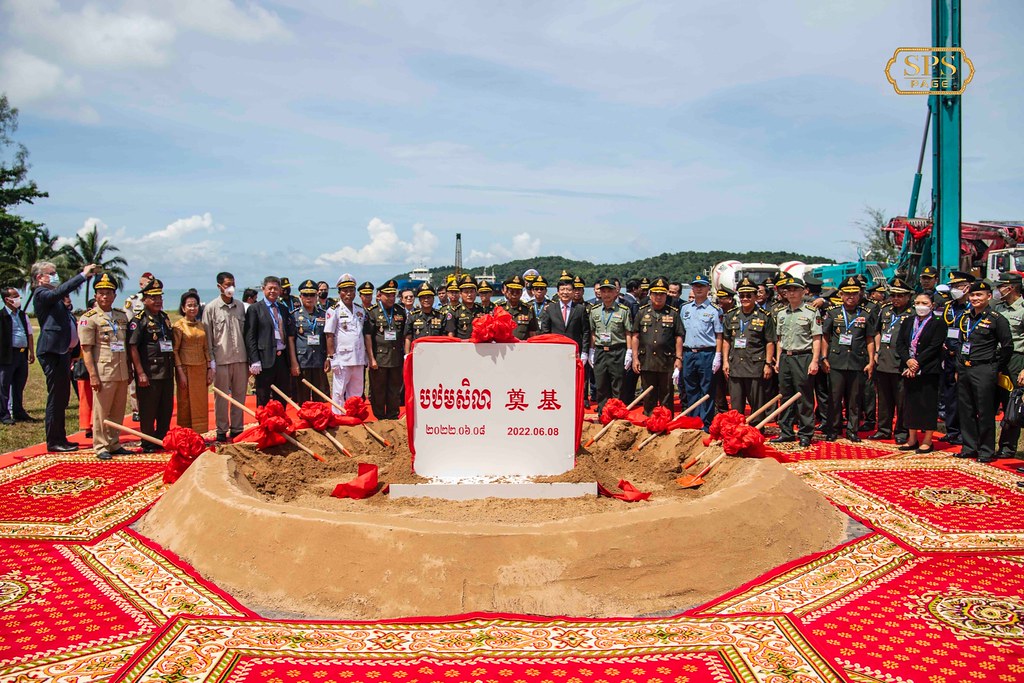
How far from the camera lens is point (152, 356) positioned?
6.73 m

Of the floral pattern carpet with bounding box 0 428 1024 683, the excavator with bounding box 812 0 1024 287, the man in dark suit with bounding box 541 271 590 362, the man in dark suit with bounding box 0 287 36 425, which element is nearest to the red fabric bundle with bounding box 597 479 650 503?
the floral pattern carpet with bounding box 0 428 1024 683

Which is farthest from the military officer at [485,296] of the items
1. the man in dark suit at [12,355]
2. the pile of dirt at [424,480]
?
the man in dark suit at [12,355]

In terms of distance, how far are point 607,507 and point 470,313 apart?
381 centimetres

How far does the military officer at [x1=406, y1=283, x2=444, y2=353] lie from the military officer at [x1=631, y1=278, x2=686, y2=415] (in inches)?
83.0

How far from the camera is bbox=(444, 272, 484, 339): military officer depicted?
7.63 metres

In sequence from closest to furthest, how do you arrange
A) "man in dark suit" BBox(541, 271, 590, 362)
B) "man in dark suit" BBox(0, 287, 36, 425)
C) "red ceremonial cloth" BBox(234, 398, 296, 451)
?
"red ceremonial cloth" BBox(234, 398, 296, 451) → "man in dark suit" BBox(541, 271, 590, 362) → "man in dark suit" BBox(0, 287, 36, 425)

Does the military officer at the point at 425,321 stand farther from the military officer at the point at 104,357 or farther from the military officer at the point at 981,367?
the military officer at the point at 981,367

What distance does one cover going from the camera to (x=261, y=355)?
7.18 m

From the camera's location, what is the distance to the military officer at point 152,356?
662cm

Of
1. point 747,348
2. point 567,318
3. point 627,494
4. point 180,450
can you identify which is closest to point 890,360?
point 747,348

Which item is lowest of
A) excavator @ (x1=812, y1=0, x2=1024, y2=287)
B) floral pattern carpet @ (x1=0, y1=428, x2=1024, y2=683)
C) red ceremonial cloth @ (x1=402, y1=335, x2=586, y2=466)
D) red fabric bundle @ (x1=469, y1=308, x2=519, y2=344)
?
floral pattern carpet @ (x1=0, y1=428, x2=1024, y2=683)

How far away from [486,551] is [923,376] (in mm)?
5116

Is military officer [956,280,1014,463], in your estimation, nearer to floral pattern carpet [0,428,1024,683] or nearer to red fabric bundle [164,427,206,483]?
floral pattern carpet [0,428,1024,683]

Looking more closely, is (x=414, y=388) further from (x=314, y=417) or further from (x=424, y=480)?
(x=314, y=417)
